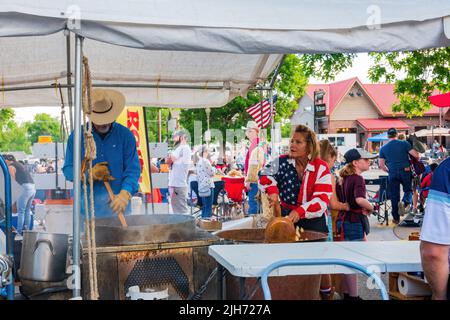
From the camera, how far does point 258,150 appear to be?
10734 mm

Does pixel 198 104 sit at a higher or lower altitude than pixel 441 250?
higher

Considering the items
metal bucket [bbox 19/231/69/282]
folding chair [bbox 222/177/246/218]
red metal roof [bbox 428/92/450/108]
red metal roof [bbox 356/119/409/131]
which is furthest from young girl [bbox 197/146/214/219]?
red metal roof [bbox 356/119/409/131]

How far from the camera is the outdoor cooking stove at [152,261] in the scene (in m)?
3.86

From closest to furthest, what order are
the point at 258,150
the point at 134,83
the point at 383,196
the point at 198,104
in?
the point at 134,83 < the point at 198,104 < the point at 258,150 < the point at 383,196

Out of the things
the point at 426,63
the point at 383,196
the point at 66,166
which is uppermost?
the point at 426,63

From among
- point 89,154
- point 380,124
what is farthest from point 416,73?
point 380,124

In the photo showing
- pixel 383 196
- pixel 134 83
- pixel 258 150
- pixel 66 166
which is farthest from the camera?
pixel 383 196

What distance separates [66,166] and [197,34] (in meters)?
2.22

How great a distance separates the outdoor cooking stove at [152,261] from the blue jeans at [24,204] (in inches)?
256

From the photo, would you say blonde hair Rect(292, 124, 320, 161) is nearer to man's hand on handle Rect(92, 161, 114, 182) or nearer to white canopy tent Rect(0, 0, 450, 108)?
white canopy tent Rect(0, 0, 450, 108)

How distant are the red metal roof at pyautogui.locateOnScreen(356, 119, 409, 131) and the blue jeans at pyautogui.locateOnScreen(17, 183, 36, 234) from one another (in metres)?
46.1

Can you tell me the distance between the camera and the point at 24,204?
10.0m
